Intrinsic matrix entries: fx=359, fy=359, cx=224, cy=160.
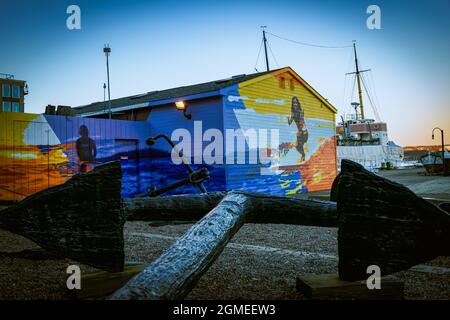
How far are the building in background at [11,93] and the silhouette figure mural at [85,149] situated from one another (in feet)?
181

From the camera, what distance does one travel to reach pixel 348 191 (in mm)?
2629

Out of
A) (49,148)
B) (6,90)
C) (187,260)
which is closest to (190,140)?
(49,148)

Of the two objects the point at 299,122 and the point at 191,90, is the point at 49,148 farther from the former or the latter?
the point at 299,122

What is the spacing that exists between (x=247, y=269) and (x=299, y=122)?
1206cm

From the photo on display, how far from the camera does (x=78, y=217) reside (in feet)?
8.87

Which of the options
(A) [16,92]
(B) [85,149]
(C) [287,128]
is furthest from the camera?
(A) [16,92]

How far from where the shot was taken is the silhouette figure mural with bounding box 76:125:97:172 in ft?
39.9

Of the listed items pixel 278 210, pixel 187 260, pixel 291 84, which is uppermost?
pixel 291 84

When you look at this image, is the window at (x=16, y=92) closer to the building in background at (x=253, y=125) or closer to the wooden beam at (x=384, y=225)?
the building in background at (x=253, y=125)

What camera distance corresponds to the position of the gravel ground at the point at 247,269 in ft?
10.5

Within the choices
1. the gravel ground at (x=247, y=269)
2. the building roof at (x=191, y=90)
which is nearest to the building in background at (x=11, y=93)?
the building roof at (x=191, y=90)

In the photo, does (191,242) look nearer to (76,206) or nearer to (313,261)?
(76,206)

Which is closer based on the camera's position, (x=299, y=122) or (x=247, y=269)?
(x=247, y=269)

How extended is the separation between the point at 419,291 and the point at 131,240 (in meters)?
4.45
